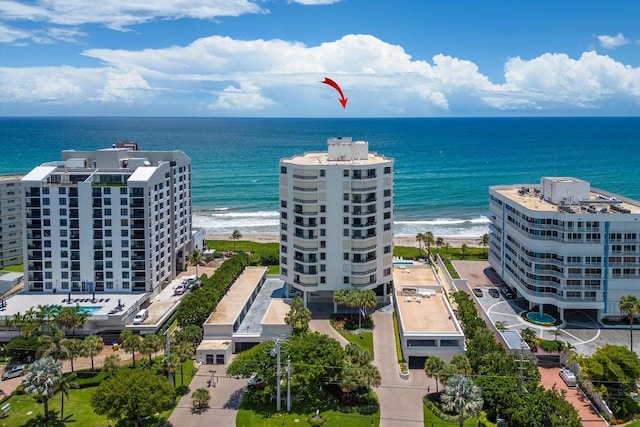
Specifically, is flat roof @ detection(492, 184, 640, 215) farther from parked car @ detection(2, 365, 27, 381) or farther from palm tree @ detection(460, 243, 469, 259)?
parked car @ detection(2, 365, 27, 381)

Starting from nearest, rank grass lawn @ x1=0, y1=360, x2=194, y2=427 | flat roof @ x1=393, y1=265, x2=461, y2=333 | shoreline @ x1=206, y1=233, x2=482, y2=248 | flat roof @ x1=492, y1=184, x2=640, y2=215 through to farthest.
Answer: grass lawn @ x1=0, y1=360, x2=194, y2=427 < flat roof @ x1=393, y1=265, x2=461, y2=333 < flat roof @ x1=492, y1=184, x2=640, y2=215 < shoreline @ x1=206, y1=233, x2=482, y2=248

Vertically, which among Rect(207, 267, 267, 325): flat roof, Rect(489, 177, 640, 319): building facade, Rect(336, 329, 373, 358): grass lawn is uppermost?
Rect(489, 177, 640, 319): building facade

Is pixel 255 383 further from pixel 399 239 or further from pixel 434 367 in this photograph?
pixel 399 239

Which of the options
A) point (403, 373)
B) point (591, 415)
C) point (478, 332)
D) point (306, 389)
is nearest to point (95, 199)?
point (306, 389)

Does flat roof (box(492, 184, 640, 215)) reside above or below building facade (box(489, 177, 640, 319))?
above

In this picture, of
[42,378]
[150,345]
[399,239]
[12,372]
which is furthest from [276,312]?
[399,239]

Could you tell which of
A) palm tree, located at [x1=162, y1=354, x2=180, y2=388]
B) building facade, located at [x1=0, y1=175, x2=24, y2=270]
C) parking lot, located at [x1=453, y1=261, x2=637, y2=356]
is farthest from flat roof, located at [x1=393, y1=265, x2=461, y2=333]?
building facade, located at [x1=0, y1=175, x2=24, y2=270]

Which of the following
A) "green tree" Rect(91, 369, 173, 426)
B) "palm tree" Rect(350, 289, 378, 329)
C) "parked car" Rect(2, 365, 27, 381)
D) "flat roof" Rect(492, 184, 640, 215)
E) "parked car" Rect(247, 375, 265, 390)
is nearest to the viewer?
"green tree" Rect(91, 369, 173, 426)
